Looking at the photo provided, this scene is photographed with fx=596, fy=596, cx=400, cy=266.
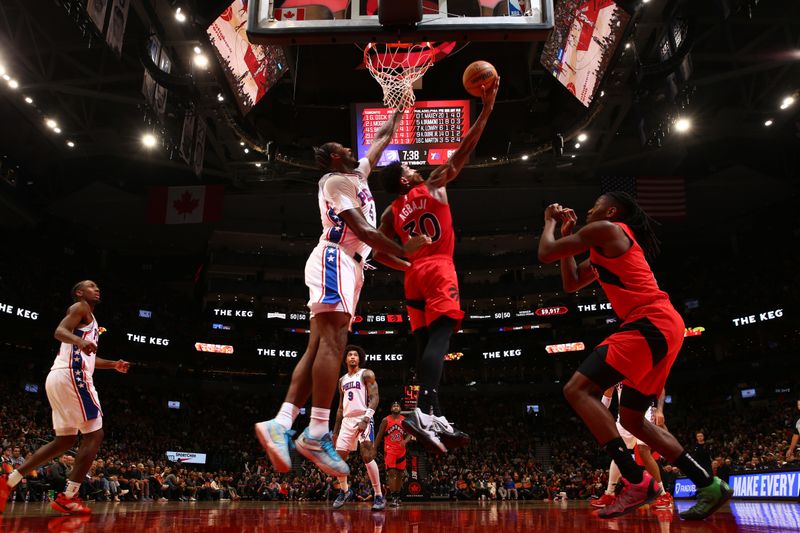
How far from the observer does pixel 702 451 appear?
999 cm

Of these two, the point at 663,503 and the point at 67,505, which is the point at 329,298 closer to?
the point at 67,505

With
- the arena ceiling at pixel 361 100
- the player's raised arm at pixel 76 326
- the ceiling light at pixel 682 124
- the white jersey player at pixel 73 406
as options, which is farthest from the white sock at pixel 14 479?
the ceiling light at pixel 682 124

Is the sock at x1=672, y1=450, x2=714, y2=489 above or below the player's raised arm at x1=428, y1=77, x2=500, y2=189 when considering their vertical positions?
below

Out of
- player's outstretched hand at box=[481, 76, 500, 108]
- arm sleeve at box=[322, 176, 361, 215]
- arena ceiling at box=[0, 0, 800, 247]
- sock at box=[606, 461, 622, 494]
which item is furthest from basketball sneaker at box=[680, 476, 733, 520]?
arena ceiling at box=[0, 0, 800, 247]

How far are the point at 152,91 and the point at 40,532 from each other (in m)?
14.7

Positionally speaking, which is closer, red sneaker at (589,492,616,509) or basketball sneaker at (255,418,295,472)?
basketball sneaker at (255,418,295,472)

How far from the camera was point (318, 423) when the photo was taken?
3990 mm

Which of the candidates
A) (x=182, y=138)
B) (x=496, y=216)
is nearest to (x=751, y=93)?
(x=496, y=216)

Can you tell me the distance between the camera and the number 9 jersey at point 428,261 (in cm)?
480

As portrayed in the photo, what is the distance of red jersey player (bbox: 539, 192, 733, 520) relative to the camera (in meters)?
4.19

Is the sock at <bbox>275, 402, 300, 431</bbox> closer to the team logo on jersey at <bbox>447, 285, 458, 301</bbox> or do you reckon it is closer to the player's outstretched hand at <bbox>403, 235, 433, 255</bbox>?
the player's outstretched hand at <bbox>403, 235, 433, 255</bbox>

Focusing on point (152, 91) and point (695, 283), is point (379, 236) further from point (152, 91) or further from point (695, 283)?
point (695, 283)

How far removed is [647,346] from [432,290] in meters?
1.65

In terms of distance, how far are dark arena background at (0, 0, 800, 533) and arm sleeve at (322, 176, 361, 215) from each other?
201 cm
